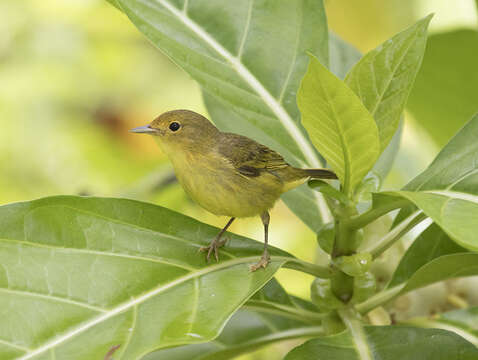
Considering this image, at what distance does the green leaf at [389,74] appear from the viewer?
1.49 metres

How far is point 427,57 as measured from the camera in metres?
2.53

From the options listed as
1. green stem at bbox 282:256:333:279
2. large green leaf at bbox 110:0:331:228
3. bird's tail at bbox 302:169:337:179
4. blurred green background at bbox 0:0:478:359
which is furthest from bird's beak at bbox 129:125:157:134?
blurred green background at bbox 0:0:478:359

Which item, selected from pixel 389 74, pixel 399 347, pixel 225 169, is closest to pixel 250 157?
pixel 225 169

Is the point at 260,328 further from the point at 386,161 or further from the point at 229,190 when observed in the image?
the point at 386,161

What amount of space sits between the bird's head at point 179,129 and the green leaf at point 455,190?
98cm

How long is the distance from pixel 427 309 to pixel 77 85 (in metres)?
3.95

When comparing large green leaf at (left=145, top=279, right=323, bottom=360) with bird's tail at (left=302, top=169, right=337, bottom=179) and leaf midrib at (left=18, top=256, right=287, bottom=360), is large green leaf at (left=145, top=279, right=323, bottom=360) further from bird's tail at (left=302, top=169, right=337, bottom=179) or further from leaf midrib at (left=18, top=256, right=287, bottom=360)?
bird's tail at (left=302, top=169, right=337, bottom=179)

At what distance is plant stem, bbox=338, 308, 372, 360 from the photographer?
1.53 m

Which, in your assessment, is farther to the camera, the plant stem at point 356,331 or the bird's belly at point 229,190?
the bird's belly at point 229,190

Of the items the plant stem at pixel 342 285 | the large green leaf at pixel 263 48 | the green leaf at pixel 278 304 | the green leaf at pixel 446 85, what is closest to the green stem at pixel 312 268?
the plant stem at pixel 342 285

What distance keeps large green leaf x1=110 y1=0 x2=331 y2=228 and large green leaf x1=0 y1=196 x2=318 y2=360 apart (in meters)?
0.43

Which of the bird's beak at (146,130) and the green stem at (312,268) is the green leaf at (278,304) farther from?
the bird's beak at (146,130)

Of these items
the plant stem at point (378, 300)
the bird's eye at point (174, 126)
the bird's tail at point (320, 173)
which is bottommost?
the plant stem at point (378, 300)

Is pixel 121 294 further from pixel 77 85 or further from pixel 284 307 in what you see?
pixel 77 85
